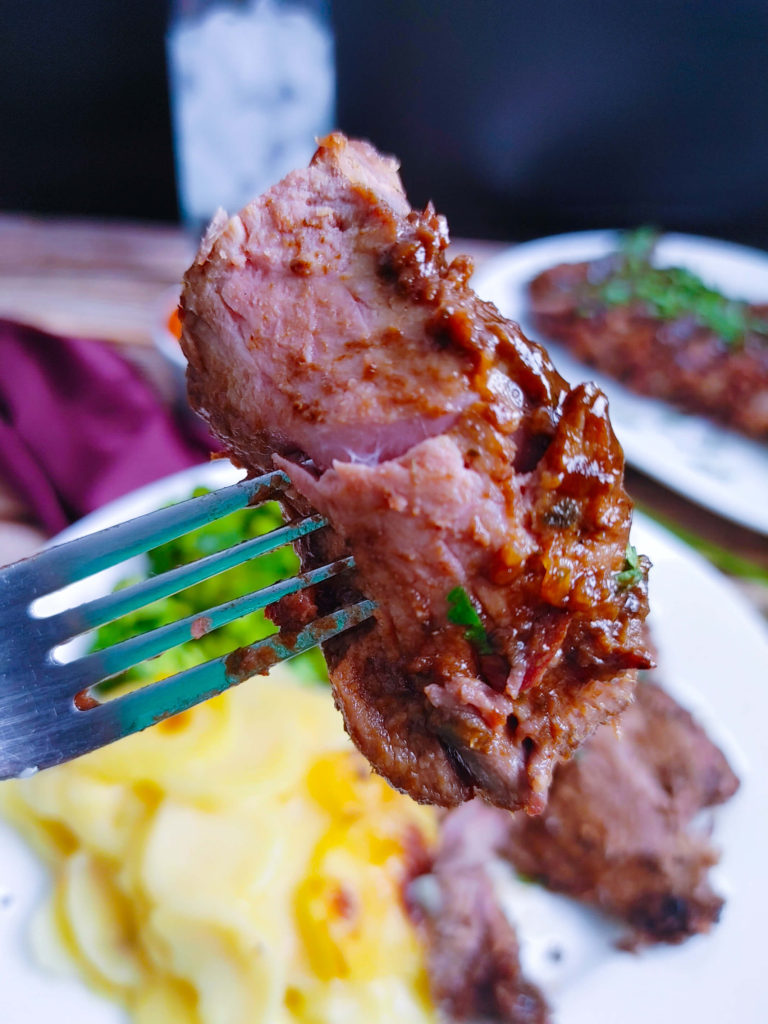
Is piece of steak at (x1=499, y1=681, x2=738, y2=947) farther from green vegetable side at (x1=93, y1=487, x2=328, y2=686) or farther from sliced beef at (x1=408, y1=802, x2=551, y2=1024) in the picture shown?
green vegetable side at (x1=93, y1=487, x2=328, y2=686)

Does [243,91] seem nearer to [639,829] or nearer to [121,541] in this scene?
[121,541]

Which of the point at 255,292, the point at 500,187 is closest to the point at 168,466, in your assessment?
the point at 255,292

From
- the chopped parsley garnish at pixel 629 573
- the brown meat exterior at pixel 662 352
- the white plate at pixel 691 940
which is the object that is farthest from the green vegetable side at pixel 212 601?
the brown meat exterior at pixel 662 352

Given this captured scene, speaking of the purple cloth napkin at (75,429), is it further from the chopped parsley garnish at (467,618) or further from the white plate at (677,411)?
the chopped parsley garnish at (467,618)

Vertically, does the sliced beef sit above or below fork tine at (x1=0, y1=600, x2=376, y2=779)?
below

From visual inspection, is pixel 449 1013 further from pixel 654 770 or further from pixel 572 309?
pixel 572 309

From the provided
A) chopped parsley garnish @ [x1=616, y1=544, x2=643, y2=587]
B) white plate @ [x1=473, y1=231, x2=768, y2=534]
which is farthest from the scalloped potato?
white plate @ [x1=473, y1=231, x2=768, y2=534]
